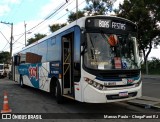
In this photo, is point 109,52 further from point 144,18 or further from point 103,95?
point 144,18

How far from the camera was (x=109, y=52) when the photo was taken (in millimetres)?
10594

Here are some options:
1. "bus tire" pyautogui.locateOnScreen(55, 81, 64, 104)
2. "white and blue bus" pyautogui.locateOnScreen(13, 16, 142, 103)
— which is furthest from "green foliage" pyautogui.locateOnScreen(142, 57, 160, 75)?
"white and blue bus" pyautogui.locateOnScreen(13, 16, 142, 103)

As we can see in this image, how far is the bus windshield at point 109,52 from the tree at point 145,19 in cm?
3191

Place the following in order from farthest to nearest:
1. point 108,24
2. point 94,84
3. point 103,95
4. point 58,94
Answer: point 58,94
point 108,24
point 94,84
point 103,95

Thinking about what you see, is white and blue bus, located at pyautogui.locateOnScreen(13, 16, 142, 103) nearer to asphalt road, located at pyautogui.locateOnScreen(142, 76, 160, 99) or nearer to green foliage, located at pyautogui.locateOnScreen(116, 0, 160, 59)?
asphalt road, located at pyautogui.locateOnScreen(142, 76, 160, 99)

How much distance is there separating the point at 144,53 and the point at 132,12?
6457 mm

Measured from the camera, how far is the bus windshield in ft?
34.0

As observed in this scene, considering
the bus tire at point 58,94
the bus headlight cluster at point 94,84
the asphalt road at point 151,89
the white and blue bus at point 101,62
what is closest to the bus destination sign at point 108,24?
the white and blue bus at point 101,62

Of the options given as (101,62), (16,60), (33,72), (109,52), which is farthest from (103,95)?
(16,60)

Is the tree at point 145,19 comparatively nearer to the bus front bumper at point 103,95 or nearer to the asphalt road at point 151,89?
the asphalt road at point 151,89

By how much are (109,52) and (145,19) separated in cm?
3412

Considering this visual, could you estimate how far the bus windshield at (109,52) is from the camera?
1037cm

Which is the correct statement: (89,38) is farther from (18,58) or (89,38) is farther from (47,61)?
(18,58)

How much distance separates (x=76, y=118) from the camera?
9930 millimetres
